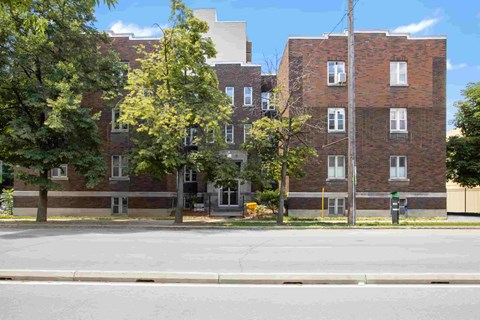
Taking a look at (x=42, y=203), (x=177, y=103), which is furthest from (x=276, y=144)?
(x=42, y=203)

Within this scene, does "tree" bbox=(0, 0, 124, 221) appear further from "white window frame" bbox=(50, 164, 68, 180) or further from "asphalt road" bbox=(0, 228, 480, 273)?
"asphalt road" bbox=(0, 228, 480, 273)

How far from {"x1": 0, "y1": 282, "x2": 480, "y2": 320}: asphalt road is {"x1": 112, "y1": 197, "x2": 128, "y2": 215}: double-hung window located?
74.8ft

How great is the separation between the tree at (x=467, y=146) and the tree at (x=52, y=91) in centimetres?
2570

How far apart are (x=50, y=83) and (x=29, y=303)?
1714 centimetres

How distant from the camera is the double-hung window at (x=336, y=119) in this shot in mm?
29891

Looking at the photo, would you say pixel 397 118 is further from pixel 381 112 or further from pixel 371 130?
pixel 371 130

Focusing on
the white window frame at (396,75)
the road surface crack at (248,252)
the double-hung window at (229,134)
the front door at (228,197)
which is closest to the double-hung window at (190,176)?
the front door at (228,197)

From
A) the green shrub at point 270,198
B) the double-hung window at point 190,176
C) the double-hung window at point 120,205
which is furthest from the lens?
the double-hung window at point 190,176

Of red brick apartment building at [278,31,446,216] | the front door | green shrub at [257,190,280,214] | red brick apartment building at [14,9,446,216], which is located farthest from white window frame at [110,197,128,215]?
red brick apartment building at [278,31,446,216]

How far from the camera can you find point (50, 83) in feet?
71.4

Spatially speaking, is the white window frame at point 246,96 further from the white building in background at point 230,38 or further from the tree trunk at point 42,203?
the tree trunk at point 42,203

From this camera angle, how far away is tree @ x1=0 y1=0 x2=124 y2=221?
2162 centimetres

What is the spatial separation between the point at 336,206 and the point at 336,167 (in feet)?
8.33

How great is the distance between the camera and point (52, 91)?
2223 centimetres
